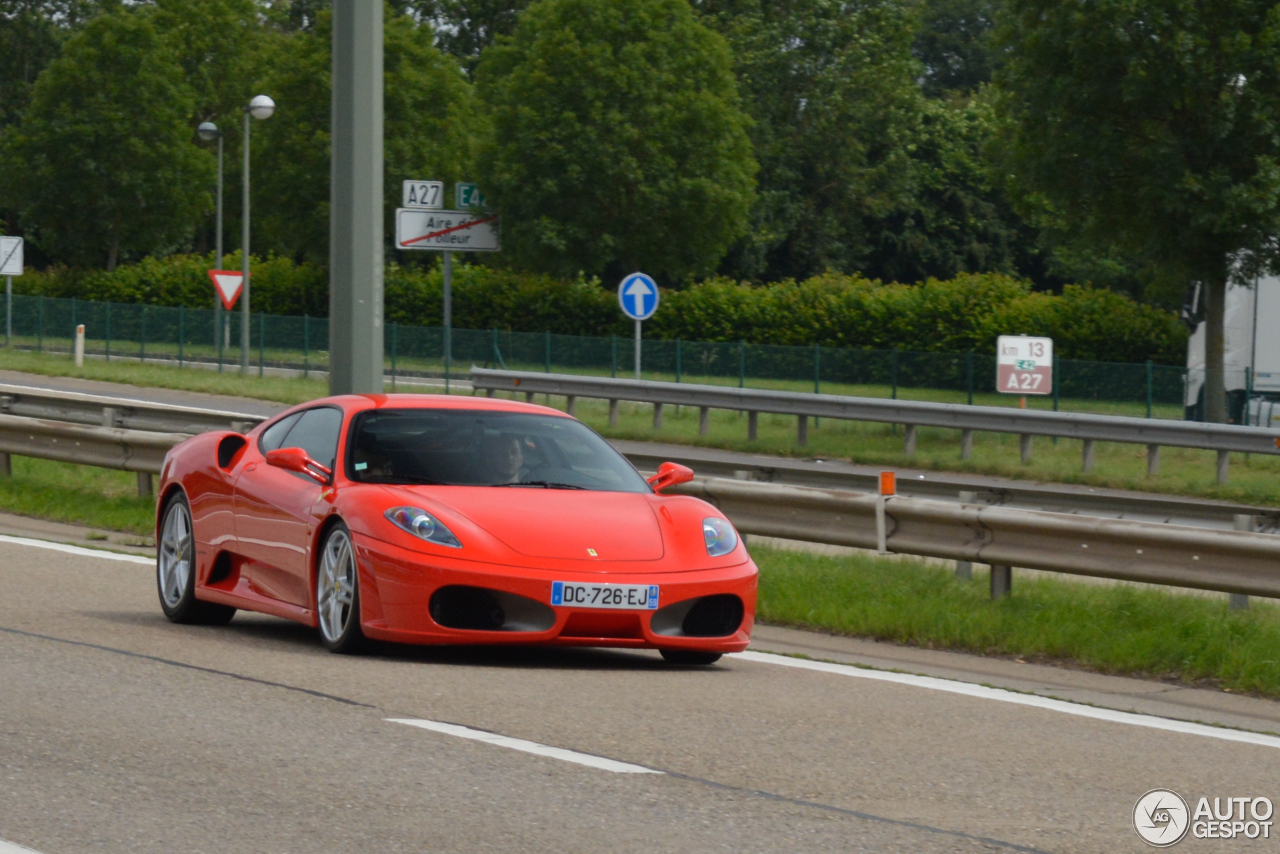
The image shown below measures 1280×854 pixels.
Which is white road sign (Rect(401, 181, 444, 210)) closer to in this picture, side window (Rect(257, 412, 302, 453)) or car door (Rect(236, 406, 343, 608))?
side window (Rect(257, 412, 302, 453))

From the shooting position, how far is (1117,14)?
2805 cm

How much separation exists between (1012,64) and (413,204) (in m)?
14.9

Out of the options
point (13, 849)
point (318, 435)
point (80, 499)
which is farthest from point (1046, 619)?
point (80, 499)

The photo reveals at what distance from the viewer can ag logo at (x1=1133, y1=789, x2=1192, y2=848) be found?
5.54 meters

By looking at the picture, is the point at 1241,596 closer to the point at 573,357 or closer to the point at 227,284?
the point at 573,357

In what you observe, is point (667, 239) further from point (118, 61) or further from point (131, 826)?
point (131, 826)

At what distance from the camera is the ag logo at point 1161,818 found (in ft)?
18.2

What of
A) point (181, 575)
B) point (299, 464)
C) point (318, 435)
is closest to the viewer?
point (299, 464)

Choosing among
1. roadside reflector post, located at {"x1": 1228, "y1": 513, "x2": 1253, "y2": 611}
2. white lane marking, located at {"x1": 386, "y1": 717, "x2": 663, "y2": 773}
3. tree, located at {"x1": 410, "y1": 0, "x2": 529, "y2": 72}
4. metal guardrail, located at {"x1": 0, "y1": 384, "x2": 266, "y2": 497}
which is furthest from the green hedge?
white lane marking, located at {"x1": 386, "y1": 717, "x2": 663, "y2": 773}

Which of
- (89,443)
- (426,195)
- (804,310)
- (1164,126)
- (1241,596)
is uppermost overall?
(1164,126)

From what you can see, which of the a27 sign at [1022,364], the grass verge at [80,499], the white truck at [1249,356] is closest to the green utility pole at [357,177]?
the grass verge at [80,499]

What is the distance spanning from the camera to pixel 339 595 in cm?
863

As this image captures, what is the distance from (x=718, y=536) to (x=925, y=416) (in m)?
18.5

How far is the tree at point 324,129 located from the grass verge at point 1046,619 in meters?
47.1
